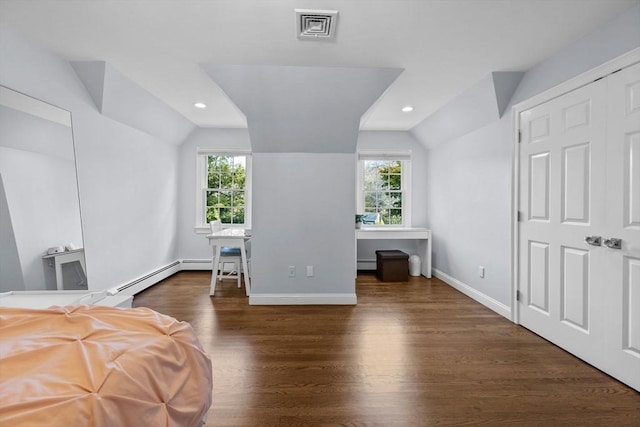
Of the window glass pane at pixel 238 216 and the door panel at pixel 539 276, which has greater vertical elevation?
the window glass pane at pixel 238 216

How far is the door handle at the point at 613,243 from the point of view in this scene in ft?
6.38

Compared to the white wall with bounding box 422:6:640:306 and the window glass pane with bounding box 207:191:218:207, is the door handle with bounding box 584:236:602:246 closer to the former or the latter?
the white wall with bounding box 422:6:640:306

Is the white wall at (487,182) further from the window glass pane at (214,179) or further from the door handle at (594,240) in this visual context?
the window glass pane at (214,179)

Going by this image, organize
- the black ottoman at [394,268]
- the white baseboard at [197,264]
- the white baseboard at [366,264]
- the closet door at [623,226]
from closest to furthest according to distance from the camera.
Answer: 1. the closet door at [623,226]
2. the black ottoman at [394,268]
3. the white baseboard at [197,264]
4. the white baseboard at [366,264]

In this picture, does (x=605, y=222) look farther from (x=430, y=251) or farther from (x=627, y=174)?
(x=430, y=251)

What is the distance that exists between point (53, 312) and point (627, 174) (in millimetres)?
3215

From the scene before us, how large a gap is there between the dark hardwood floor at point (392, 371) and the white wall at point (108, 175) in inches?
35.1

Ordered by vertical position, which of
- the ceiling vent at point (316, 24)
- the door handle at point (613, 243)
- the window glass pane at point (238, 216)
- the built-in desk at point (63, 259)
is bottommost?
the built-in desk at point (63, 259)

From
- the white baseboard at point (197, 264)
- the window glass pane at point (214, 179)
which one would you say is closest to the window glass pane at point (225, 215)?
the window glass pane at point (214, 179)

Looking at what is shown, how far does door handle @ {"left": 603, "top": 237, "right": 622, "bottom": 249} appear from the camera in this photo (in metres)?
1.94

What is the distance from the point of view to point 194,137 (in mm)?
5000

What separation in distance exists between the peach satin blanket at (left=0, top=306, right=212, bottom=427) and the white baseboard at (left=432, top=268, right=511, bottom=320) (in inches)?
117

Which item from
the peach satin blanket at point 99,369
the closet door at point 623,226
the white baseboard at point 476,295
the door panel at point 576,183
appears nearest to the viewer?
the peach satin blanket at point 99,369

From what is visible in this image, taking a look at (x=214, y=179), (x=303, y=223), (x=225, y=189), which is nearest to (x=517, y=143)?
(x=303, y=223)
